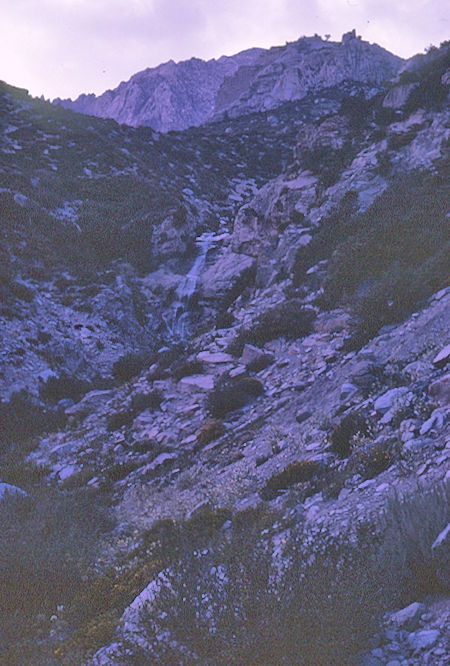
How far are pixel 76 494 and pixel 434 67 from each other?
2892cm

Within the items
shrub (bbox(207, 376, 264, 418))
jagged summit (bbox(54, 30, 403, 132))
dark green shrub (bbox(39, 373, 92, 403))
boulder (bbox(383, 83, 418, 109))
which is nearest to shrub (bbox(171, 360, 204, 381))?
shrub (bbox(207, 376, 264, 418))

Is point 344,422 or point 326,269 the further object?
point 326,269

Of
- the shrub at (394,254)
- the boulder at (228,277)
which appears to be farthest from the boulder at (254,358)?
the boulder at (228,277)

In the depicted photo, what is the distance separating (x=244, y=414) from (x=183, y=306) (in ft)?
49.8

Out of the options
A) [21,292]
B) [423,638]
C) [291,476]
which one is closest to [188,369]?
[291,476]

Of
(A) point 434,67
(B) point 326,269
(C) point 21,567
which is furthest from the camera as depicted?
(A) point 434,67

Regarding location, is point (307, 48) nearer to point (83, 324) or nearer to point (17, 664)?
point (83, 324)

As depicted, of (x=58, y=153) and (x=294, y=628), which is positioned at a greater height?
(x=58, y=153)

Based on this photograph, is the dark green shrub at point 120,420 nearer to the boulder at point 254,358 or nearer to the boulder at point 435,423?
the boulder at point 254,358

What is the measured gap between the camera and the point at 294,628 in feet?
9.99

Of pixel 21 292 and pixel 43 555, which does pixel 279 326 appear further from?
pixel 21 292

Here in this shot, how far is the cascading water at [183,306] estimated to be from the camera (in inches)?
995

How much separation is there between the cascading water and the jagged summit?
79.8 meters

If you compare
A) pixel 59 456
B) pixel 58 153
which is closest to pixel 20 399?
pixel 59 456
